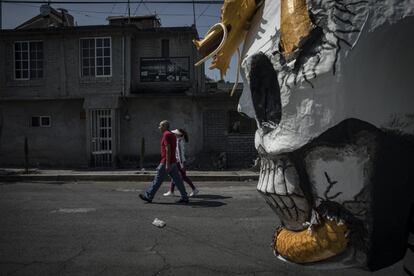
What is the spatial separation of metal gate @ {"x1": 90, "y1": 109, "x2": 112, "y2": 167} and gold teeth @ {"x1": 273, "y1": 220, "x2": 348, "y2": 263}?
700 inches

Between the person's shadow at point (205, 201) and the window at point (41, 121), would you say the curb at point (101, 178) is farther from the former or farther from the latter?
the window at point (41, 121)

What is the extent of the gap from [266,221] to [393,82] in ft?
20.4

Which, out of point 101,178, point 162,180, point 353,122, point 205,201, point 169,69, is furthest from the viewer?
point 169,69

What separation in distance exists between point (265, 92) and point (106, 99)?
1759 centimetres

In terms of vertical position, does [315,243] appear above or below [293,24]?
below

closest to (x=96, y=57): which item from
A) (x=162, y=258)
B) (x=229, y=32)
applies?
(x=162, y=258)

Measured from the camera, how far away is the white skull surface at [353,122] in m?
1.18

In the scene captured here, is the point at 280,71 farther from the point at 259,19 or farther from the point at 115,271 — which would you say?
the point at 115,271

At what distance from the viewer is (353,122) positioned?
47.5 inches

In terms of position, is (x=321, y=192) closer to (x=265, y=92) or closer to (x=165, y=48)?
(x=265, y=92)

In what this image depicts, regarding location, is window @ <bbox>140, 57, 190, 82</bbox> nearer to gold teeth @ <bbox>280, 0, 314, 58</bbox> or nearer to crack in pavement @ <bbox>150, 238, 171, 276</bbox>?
crack in pavement @ <bbox>150, 238, 171, 276</bbox>

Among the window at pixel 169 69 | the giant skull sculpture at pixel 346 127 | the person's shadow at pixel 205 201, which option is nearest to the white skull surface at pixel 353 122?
the giant skull sculpture at pixel 346 127

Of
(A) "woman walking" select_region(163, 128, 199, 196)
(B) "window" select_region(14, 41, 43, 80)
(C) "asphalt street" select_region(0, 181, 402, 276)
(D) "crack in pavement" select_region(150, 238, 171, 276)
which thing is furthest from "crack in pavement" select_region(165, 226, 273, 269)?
(B) "window" select_region(14, 41, 43, 80)

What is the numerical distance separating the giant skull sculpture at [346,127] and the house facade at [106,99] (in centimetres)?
1649
